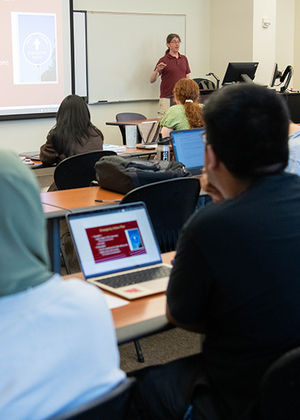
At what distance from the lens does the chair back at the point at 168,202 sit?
231 cm

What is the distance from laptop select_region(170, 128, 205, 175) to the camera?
330 cm

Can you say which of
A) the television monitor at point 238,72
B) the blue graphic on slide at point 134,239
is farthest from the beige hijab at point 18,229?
the television monitor at point 238,72

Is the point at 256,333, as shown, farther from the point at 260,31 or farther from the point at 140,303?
the point at 260,31

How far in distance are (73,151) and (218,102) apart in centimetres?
281

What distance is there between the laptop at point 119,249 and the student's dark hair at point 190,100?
246 centimetres

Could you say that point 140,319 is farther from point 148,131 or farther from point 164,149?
point 148,131

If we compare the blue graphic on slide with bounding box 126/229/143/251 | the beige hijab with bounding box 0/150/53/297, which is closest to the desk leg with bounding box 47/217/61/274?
the blue graphic on slide with bounding box 126/229/143/251

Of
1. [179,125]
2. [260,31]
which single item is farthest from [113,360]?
[260,31]

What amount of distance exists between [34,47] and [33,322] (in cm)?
589

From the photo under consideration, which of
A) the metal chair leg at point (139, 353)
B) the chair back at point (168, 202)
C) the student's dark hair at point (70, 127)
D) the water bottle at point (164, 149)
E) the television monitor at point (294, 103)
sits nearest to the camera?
the chair back at point (168, 202)

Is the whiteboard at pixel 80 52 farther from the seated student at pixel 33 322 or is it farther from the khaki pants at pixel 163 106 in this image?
the seated student at pixel 33 322

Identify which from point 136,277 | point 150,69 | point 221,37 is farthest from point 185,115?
point 221,37

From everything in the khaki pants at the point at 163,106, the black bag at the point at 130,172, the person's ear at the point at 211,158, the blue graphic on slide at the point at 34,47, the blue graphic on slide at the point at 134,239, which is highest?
Answer: the blue graphic on slide at the point at 34,47

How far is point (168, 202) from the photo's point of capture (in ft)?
7.86
